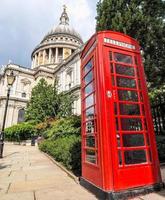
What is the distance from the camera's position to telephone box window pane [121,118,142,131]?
11.5 ft

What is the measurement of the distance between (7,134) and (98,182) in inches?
1207

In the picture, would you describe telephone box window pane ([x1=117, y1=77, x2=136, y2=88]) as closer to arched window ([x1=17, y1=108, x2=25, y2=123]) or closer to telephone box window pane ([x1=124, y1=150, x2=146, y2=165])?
telephone box window pane ([x1=124, y1=150, x2=146, y2=165])

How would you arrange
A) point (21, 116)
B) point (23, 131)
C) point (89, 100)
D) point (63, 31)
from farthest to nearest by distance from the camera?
point (63, 31)
point (21, 116)
point (23, 131)
point (89, 100)

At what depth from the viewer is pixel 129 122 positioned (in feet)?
11.8

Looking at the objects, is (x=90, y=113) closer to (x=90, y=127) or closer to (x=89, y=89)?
(x=90, y=127)

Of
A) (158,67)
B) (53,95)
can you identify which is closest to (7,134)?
(53,95)

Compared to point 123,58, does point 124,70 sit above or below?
below

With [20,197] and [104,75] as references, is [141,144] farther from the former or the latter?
[20,197]

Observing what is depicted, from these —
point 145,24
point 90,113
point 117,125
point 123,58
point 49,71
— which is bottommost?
point 117,125

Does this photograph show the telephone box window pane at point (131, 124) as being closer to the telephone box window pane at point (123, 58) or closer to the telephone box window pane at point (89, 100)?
the telephone box window pane at point (89, 100)

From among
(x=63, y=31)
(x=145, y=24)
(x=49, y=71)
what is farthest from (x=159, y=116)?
(x=63, y=31)

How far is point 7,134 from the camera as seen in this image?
102 ft

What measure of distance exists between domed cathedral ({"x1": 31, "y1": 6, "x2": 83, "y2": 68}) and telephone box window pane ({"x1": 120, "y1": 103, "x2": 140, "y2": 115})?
163ft

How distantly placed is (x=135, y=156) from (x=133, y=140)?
0.93 ft
